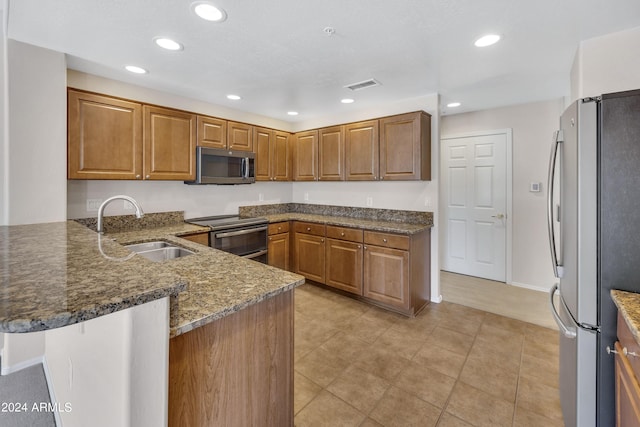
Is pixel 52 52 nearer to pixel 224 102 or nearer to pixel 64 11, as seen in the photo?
pixel 64 11

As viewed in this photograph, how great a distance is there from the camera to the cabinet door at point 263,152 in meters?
4.08

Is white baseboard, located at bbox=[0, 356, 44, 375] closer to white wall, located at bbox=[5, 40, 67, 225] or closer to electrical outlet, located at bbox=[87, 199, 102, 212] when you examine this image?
white wall, located at bbox=[5, 40, 67, 225]

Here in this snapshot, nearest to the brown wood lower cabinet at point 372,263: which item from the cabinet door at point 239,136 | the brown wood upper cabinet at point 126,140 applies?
the cabinet door at point 239,136

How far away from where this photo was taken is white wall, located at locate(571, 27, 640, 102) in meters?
1.94

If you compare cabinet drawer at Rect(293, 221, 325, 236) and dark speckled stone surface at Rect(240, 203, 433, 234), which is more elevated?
dark speckled stone surface at Rect(240, 203, 433, 234)

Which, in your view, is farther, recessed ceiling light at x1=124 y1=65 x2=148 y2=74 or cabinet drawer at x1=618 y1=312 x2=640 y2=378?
recessed ceiling light at x1=124 y1=65 x2=148 y2=74

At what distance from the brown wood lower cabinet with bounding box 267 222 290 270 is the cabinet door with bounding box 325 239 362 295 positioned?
0.68 meters

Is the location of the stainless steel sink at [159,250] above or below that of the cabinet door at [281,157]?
below

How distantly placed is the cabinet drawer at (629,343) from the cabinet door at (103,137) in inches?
143

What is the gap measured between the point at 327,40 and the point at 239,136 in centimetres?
209

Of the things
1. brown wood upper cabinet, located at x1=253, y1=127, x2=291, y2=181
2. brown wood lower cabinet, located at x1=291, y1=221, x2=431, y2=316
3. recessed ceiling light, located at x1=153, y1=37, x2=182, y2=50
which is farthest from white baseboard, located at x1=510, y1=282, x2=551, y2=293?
recessed ceiling light, located at x1=153, y1=37, x2=182, y2=50

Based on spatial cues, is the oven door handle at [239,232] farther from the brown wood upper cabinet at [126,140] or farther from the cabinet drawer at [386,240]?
the cabinet drawer at [386,240]

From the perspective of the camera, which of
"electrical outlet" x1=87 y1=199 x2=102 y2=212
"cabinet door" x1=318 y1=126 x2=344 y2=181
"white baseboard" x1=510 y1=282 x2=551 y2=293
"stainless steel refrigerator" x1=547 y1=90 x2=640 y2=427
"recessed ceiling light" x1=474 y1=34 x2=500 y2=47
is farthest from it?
"cabinet door" x1=318 y1=126 x2=344 y2=181

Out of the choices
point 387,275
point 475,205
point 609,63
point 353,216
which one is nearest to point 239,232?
point 353,216
